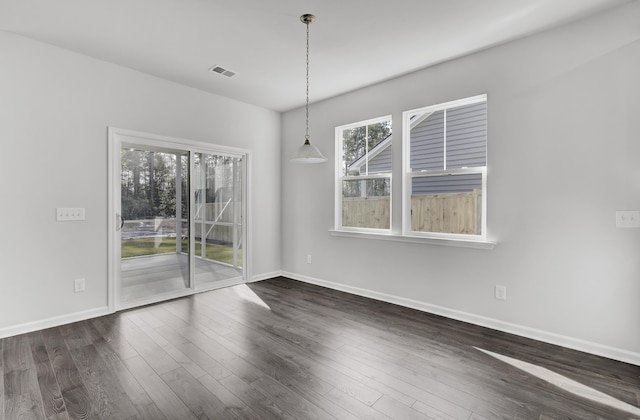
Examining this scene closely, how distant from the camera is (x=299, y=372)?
2393 millimetres

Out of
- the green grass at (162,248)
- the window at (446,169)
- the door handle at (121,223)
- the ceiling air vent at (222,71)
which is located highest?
the ceiling air vent at (222,71)

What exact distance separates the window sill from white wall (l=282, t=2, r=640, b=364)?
77 mm

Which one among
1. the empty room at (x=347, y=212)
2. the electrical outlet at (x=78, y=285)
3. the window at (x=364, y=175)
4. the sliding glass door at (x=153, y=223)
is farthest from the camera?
the window at (x=364, y=175)

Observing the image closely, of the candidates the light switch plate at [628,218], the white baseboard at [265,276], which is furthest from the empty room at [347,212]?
the white baseboard at [265,276]

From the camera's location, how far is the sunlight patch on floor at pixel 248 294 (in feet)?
13.2

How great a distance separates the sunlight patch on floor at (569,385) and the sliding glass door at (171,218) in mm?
3781

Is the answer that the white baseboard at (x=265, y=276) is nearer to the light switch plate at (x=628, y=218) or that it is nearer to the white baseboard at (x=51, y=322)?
the white baseboard at (x=51, y=322)

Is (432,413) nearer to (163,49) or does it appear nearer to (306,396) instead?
(306,396)

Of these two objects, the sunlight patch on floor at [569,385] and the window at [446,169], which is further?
the window at [446,169]

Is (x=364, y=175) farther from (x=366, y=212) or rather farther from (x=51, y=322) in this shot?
(x=51, y=322)

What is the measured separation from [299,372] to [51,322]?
2.75m

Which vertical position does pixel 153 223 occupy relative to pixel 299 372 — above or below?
above

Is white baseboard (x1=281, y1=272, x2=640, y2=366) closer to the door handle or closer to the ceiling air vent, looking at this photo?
the door handle

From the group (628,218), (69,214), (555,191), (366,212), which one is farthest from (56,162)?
(628,218)
